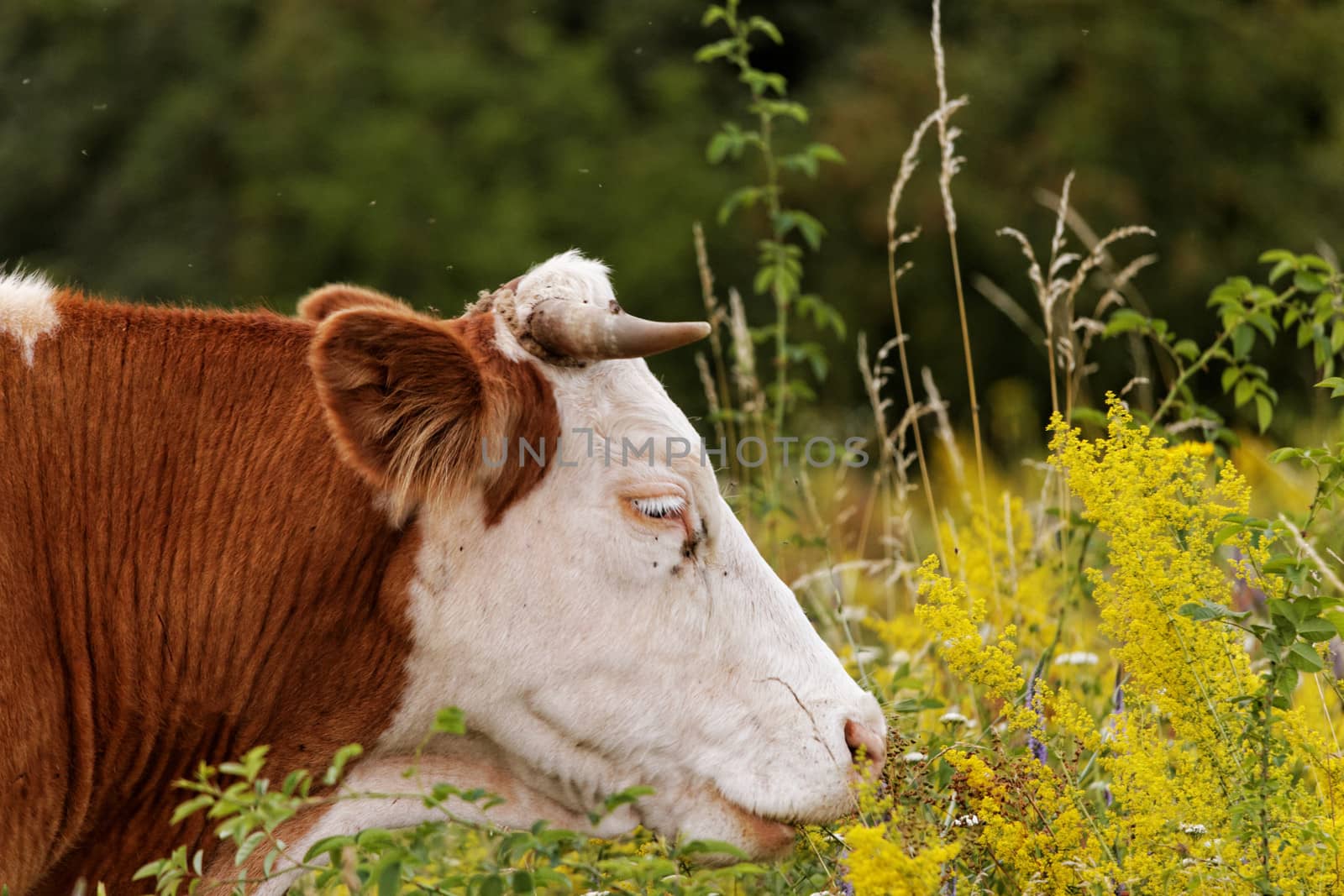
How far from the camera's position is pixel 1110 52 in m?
17.7

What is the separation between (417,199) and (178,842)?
15.3 meters

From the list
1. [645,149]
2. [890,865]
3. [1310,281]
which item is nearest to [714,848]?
[890,865]

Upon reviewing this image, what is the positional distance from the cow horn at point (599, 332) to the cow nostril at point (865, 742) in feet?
2.83

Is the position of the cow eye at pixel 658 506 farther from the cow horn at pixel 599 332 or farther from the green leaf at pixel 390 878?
the green leaf at pixel 390 878

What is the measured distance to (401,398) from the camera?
2949 mm

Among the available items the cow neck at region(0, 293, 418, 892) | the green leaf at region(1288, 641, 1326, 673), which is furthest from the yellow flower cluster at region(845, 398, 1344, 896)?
the cow neck at region(0, 293, 418, 892)

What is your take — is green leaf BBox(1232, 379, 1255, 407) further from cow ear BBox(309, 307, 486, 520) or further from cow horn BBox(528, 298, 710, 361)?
cow ear BBox(309, 307, 486, 520)

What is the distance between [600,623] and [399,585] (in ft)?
1.37

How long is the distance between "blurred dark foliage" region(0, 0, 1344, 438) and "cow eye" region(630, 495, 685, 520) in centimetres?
1362

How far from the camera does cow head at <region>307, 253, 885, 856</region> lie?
120 inches

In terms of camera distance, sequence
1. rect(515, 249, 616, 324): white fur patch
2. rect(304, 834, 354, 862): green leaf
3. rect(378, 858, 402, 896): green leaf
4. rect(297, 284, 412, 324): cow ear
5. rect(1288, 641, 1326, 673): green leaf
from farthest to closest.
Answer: rect(297, 284, 412, 324): cow ear → rect(515, 249, 616, 324): white fur patch → rect(1288, 641, 1326, 673): green leaf → rect(304, 834, 354, 862): green leaf → rect(378, 858, 402, 896): green leaf

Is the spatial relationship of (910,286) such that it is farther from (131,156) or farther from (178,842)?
(178,842)

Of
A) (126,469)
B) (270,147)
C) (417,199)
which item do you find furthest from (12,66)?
(126,469)

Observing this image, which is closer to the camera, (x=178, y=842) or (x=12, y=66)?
(x=178, y=842)
